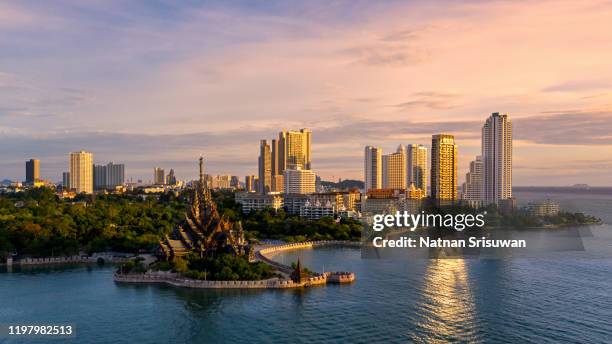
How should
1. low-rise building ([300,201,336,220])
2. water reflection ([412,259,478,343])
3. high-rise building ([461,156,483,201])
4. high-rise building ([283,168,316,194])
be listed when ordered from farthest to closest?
high-rise building ([283,168,316,194]) < high-rise building ([461,156,483,201]) < low-rise building ([300,201,336,220]) < water reflection ([412,259,478,343])

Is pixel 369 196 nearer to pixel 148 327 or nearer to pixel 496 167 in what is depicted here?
pixel 496 167

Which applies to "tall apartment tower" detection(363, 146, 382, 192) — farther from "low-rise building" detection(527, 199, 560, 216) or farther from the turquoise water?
the turquoise water

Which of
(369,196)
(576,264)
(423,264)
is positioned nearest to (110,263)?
(423,264)

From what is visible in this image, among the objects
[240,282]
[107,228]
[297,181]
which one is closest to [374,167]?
[297,181]

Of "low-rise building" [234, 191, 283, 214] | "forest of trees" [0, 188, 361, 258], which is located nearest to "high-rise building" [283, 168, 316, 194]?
"low-rise building" [234, 191, 283, 214]

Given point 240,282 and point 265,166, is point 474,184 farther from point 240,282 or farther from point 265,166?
point 240,282

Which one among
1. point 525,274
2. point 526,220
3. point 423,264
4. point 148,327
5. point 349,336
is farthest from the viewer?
point 526,220
